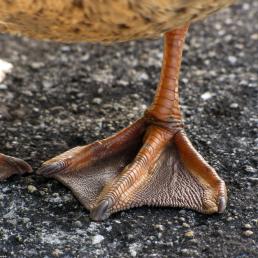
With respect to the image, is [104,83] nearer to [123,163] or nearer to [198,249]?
[123,163]

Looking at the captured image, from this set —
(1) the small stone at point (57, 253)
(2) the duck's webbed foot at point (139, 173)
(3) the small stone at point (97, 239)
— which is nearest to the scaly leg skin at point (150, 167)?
(2) the duck's webbed foot at point (139, 173)

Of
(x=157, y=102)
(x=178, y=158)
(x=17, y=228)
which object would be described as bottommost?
(x=17, y=228)

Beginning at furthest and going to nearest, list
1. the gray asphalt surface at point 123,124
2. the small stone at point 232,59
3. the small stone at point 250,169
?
the small stone at point 232,59, the small stone at point 250,169, the gray asphalt surface at point 123,124

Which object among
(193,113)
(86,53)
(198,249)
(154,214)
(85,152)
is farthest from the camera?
(86,53)

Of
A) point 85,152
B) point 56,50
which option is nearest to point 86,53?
point 56,50

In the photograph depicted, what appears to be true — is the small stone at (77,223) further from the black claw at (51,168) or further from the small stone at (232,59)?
the small stone at (232,59)

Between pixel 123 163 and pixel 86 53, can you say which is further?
pixel 86 53

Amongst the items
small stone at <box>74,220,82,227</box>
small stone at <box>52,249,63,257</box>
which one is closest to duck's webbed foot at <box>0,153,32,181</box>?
small stone at <box>74,220,82,227</box>
